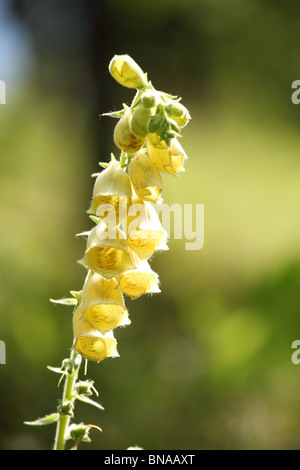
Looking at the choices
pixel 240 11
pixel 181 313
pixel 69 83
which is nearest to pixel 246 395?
pixel 181 313

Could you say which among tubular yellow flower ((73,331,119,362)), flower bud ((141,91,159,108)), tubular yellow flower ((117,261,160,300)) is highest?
flower bud ((141,91,159,108))

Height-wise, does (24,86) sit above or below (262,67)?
below

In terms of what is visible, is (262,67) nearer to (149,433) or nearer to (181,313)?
(181,313)

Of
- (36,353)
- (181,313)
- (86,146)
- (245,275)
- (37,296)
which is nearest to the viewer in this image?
(36,353)
